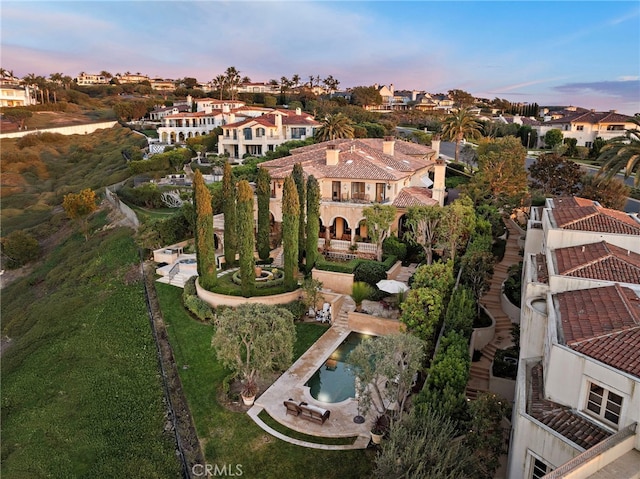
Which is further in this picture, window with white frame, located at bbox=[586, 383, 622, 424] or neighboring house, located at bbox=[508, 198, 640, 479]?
window with white frame, located at bbox=[586, 383, 622, 424]

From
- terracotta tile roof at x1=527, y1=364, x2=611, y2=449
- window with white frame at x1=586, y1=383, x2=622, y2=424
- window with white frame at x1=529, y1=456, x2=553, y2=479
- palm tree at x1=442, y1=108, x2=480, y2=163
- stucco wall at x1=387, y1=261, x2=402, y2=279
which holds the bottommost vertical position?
stucco wall at x1=387, y1=261, x2=402, y2=279

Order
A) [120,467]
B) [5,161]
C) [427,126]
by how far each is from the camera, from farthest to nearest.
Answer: [427,126] → [5,161] → [120,467]

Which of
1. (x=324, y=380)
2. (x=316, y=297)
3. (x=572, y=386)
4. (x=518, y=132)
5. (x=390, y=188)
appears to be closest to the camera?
(x=572, y=386)

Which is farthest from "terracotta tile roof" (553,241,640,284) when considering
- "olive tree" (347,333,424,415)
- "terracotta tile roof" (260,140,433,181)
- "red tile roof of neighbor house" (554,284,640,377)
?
"terracotta tile roof" (260,140,433,181)

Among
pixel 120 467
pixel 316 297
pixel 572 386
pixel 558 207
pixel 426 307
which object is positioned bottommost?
pixel 120 467

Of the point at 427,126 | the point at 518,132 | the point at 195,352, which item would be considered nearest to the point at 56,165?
the point at 427,126

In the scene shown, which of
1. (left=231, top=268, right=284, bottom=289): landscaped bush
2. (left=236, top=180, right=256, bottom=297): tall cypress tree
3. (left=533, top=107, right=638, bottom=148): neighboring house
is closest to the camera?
(left=236, top=180, right=256, bottom=297): tall cypress tree

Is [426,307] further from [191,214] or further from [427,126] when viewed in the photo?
[427,126]

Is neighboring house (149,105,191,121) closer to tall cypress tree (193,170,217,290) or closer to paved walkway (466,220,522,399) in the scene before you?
tall cypress tree (193,170,217,290)
